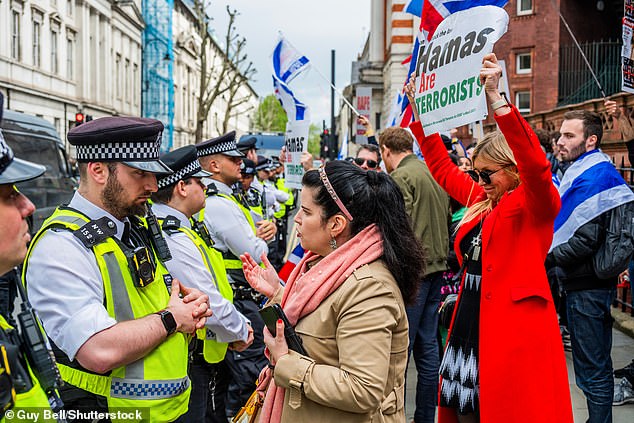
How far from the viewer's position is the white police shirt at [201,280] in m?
3.69

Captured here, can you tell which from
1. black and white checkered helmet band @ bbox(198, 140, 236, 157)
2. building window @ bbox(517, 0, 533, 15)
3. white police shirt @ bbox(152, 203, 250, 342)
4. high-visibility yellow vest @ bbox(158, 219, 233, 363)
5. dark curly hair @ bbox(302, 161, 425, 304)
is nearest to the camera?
dark curly hair @ bbox(302, 161, 425, 304)

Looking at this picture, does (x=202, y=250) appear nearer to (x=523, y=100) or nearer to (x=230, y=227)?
(x=230, y=227)

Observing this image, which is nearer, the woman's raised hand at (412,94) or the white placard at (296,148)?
the woman's raised hand at (412,94)

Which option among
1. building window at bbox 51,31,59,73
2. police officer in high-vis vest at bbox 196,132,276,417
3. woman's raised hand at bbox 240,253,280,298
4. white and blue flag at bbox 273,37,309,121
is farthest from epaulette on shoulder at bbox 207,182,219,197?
building window at bbox 51,31,59,73

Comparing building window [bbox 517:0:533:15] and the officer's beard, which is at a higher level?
building window [bbox 517:0:533:15]

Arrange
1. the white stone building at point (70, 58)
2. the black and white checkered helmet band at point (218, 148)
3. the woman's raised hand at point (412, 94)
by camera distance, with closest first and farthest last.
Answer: the woman's raised hand at point (412, 94) < the black and white checkered helmet band at point (218, 148) < the white stone building at point (70, 58)

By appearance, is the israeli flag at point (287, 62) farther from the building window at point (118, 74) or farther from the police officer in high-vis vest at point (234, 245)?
the building window at point (118, 74)

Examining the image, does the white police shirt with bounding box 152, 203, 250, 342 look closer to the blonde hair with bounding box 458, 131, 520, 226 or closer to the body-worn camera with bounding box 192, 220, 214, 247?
the body-worn camera with bounding box 192, 220, 214, 247

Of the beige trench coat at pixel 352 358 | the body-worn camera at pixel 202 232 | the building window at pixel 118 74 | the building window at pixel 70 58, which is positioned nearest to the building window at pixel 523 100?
the body-worn camera at pixel 202 232

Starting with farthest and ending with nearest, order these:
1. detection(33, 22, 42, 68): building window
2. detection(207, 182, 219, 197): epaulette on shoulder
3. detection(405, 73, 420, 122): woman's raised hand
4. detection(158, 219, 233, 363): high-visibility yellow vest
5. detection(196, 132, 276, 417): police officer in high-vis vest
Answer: detection(33, 22, 42, 68): building window → detection(207, 182, 219, 197): epaulette on shoulder → detection(196, 132, 276, 417): police officer in high-vis vest → detection(405, 73, 420, 122): woman's raised hand → detection(158, 219, 233, 363): high-visibility yellow vest

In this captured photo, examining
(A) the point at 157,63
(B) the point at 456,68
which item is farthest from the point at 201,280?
(A) the point at 157,63

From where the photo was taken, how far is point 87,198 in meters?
2.91

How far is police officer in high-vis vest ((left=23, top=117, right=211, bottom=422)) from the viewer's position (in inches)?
102

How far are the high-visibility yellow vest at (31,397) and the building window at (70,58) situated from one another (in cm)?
4975
